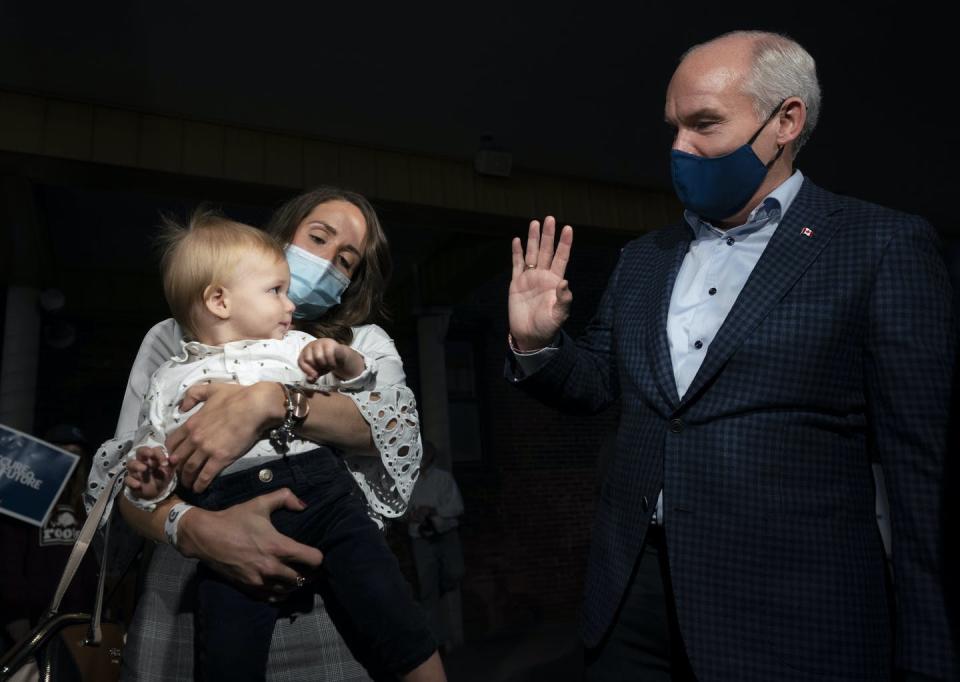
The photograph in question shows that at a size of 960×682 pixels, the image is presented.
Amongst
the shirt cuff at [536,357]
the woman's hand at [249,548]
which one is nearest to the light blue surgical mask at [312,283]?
the shirt cuff at [536,357]

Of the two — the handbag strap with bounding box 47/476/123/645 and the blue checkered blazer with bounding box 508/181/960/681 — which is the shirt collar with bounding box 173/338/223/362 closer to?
the handbag strap with bounding box 47/476/123/645

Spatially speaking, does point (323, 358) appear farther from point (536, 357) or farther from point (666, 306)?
point (666, 306)

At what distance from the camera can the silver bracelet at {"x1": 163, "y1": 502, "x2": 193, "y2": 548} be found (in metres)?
1.25

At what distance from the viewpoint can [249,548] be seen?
3.95ft

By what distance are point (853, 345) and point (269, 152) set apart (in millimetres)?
5063

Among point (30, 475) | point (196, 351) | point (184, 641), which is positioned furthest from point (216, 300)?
point (30, 475)

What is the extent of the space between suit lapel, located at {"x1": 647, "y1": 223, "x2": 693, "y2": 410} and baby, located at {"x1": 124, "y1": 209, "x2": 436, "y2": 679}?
1.88 ft

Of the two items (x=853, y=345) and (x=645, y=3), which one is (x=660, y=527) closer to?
(x=853, y=345)

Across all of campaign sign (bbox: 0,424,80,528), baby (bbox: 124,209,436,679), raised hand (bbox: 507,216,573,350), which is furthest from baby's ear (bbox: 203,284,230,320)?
campaign sign (bbox: 0,424,80,528)

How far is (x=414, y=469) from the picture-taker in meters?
1.46

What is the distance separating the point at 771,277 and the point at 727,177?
0.92 feet

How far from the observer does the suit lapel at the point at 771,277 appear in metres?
1.42

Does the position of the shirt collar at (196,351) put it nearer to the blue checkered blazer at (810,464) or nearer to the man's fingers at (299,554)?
the man's fingers at (299,554)

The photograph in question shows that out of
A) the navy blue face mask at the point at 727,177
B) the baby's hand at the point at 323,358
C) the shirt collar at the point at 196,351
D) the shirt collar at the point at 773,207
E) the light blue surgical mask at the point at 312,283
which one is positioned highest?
the navy blue face mask at the point at 727,177
